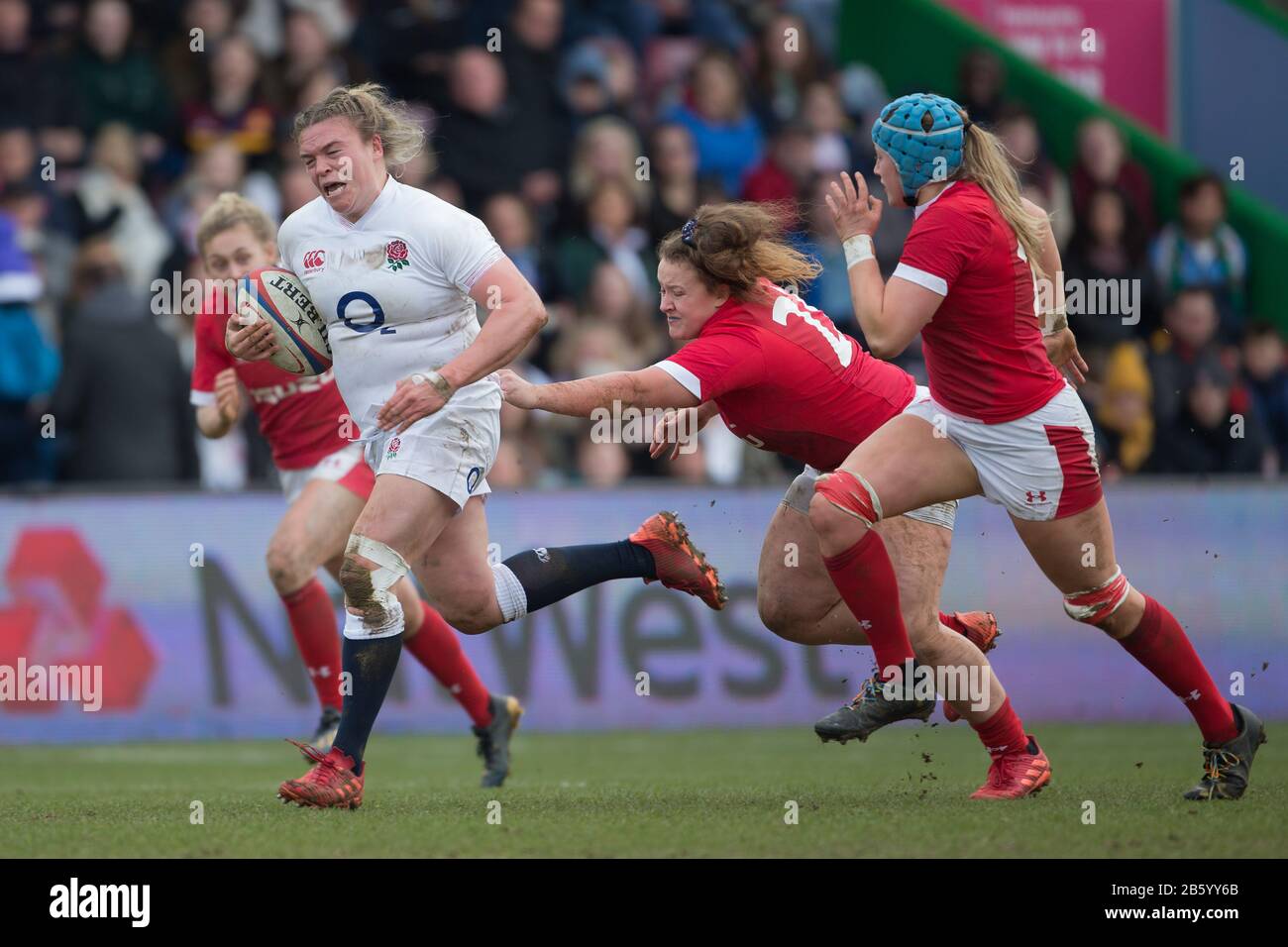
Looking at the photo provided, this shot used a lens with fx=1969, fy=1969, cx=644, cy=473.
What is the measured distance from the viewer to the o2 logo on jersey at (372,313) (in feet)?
22.4

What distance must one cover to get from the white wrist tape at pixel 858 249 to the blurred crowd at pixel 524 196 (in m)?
5.24

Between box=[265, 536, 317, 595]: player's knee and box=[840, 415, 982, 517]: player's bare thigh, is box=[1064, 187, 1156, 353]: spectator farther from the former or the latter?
box=[840, 415, 982, 517]: player's bare thigh

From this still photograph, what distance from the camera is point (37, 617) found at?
1094 centimetres

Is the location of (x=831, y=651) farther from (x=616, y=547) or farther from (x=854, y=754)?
(x=616, y=547)

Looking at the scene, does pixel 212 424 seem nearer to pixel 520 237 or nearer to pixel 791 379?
pixel 791 379

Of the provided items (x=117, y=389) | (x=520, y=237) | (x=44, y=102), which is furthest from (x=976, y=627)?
(x=44, y=102)

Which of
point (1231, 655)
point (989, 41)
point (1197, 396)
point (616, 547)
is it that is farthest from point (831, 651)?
point (989, 41)

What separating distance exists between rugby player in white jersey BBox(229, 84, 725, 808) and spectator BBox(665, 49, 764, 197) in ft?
23.1

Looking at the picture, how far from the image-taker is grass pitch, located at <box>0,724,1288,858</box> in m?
5.77

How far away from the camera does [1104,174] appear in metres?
14.0

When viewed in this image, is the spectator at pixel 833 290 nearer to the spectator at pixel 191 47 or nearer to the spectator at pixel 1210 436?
the spectator at pixel 1210 436

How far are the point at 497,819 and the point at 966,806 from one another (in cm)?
157

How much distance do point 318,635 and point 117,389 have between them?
381 centimetres

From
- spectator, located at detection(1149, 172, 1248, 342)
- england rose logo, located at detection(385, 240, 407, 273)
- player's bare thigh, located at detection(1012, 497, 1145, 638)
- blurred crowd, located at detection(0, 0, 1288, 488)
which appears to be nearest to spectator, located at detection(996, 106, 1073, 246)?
blurred crowd, located at detection(0, 0, 1288, 488)
